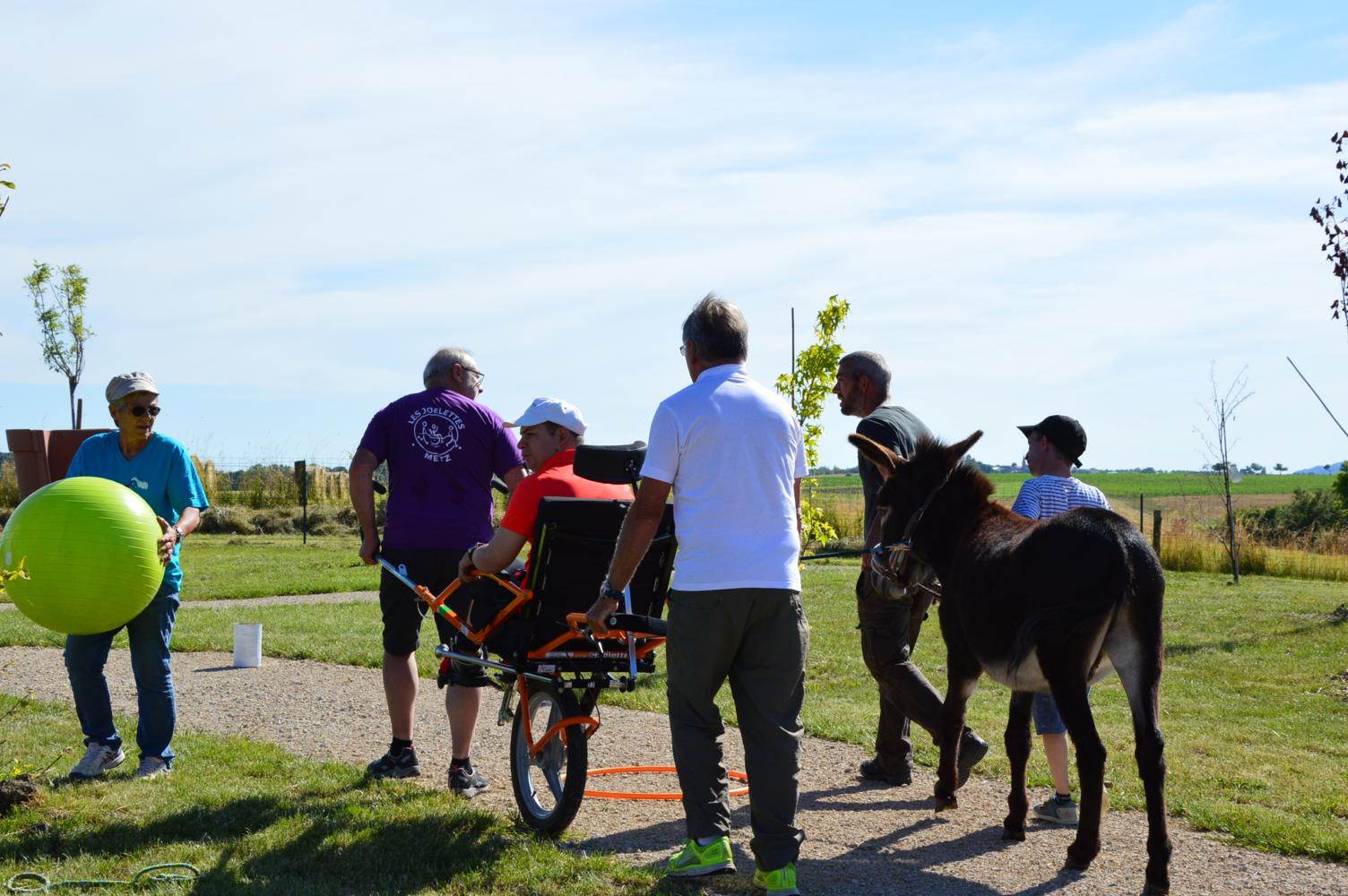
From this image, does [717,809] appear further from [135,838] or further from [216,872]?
[135,838]

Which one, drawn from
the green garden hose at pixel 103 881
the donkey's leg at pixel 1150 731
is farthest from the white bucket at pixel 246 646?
the donkey's leg at pixel 1150 731

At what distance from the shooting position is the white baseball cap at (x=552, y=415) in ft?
19.9

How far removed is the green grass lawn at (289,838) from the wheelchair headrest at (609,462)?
5.35 ft

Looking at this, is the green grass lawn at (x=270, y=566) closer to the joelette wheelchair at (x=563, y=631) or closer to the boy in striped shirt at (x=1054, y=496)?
the joelette wheelchair at (x=563, y=631)

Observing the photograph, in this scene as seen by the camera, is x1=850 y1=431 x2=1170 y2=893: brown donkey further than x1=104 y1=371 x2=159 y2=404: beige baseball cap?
No

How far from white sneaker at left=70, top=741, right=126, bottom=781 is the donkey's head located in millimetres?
4161

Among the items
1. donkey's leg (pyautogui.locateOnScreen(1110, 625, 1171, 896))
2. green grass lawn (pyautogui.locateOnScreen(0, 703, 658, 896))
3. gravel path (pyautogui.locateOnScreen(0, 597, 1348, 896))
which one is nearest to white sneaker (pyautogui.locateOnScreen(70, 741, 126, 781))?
green grass lawn (pyautogui.locateOnScreen(0, 703, 658, 896))

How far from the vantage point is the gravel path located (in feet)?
17.1

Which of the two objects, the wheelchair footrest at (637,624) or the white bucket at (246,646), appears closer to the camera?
the wheelchair footrest at (637,624)

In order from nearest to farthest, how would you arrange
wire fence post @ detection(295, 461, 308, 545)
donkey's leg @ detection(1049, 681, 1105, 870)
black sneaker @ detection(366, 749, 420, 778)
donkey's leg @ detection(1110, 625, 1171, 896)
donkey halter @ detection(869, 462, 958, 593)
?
donkey's leg @ detection(1110, 625, 1171, 896) → donkey's leg @ detection(1049, 681, 1105, 870) → donkey halter @ detection(869, 462, 958, 593) → black sneaker @ detection(366, 749, 420, 778) → wire fence post @ detection(295, 461, 308, 545)

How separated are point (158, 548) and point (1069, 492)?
4.54m

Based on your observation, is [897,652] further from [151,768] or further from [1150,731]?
[151,768]

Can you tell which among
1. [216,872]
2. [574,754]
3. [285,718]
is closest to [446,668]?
[574,754]

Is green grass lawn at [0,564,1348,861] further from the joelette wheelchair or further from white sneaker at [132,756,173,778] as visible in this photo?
white sneaker at [132,756,173,778]
